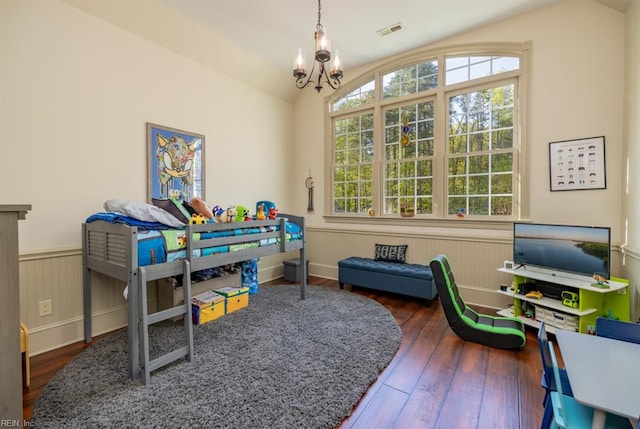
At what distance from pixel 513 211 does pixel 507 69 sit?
166cm

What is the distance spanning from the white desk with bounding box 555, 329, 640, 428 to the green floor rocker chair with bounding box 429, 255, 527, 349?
1.07 meters

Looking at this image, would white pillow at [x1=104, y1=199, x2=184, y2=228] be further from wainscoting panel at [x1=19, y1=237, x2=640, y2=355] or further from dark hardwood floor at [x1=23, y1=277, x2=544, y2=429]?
dark hardwood floor at [x1=23, y1=277, x2=544, y2=429]

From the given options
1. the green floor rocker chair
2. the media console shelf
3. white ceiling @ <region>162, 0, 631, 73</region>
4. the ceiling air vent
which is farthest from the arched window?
the green floor rocker chair

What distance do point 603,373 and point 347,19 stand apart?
11.7 ft

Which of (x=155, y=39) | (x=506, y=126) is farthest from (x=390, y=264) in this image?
(x=155, y=39)

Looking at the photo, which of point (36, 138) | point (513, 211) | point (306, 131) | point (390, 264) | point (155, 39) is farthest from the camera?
point (306, 131)

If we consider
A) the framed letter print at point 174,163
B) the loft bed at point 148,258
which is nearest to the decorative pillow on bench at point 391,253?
the loft bed at point 148,258

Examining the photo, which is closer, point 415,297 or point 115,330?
point 115,330

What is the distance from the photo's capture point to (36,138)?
2.33 metres

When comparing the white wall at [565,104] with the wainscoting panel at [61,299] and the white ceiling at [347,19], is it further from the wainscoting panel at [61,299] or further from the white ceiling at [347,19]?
the wainscoting panel at [61,299]

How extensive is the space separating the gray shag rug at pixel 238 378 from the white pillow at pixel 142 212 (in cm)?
107

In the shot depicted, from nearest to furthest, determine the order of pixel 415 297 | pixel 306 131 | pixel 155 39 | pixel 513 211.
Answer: pixel 155 39 → pixel 513 211 → pixel 415 297 → pixel 306 131

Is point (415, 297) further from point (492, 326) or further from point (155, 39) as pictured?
point (155, 39)

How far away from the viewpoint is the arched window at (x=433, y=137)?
132 inches
